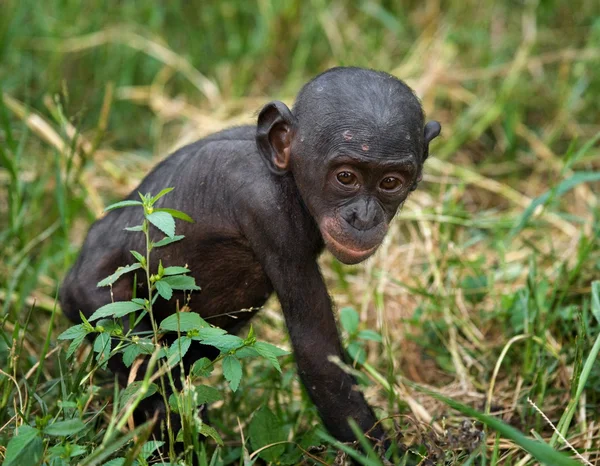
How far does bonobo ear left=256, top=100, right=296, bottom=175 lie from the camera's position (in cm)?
396

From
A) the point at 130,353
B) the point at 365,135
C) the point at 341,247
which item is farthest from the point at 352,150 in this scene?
the point at 130,353

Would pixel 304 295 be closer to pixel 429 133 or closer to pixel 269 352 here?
pixel 269 352

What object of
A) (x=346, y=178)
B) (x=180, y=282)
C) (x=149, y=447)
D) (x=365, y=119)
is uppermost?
(x=365, y=119)

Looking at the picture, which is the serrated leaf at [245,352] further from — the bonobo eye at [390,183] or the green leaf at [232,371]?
the bonobo eye at [390,183]

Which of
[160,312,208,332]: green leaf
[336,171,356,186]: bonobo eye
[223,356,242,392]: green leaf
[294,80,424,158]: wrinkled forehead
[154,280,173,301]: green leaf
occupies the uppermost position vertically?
[294,80,424,158]: wrinkled forehead

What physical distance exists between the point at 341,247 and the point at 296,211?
325 mm

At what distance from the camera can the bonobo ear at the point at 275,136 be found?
396 cm

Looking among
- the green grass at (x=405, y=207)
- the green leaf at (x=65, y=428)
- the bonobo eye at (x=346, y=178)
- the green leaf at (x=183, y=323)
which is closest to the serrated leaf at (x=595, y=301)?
the green grass at (x=405, y=207)

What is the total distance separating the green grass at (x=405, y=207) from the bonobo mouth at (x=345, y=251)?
1.75 feet

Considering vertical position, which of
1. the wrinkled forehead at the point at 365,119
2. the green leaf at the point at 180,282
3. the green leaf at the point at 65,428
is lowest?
the green leaf at the point at 65,428

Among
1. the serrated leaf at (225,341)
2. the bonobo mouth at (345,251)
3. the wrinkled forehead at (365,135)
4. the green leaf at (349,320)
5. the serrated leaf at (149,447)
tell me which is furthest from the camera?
the green leaf at (349,320)

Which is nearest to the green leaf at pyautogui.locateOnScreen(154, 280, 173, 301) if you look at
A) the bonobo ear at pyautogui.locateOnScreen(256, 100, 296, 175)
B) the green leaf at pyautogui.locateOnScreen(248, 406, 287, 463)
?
the bonobo ear at pyautogui.locateOnScreen(256, 100, 296, 175)

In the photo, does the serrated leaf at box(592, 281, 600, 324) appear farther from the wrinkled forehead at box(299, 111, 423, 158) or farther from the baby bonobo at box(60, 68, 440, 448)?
the wrinkled forehead at box(299, 111, 423, 158)

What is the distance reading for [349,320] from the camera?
4.78 metres
